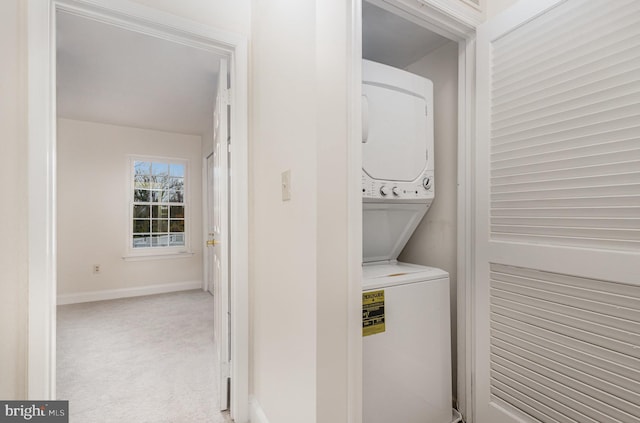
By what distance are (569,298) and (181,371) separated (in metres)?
2.47

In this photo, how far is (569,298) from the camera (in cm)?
117

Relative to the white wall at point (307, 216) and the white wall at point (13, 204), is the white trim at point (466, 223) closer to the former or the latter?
the white wall at point (307, 216)

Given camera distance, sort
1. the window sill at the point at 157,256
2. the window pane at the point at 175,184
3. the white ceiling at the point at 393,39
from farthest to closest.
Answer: the window pane at the point at 175,184 < the window sill at the point at 157,256 < the white ceiling at the point at 393,39

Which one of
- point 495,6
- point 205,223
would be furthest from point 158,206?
point 495,6

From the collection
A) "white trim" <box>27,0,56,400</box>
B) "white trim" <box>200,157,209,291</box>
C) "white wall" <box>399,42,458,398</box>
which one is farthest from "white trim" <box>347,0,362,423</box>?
"white trim" <box>200,157,209,291</box>

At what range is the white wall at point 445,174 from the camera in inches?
73.1

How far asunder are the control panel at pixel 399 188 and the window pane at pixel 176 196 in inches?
164

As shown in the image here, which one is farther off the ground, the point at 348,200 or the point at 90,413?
the point at 348,200

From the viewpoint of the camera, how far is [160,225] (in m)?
4.63

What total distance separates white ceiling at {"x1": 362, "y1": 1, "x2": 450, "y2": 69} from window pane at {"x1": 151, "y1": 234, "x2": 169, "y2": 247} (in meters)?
4.10

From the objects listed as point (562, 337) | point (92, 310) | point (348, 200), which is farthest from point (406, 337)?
point (92, 310)

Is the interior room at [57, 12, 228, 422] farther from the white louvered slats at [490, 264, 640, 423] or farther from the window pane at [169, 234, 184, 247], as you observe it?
the white louvered slats at [490, 264, 640, 423]

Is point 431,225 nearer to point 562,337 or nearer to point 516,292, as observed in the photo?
point 516,292

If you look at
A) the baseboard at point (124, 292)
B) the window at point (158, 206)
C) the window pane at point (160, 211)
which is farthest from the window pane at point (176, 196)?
the baseboard at point (124, 292)
